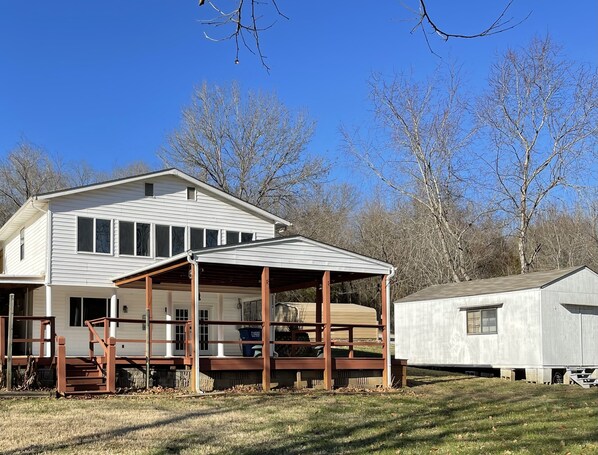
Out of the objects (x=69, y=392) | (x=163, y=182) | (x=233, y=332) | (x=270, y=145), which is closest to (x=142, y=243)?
(x=163, y=182)

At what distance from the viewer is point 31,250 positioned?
2273cm

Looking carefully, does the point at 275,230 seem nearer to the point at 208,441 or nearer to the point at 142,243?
the point at 142,243

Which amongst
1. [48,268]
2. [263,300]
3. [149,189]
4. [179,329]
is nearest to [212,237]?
Answer: [149,189]

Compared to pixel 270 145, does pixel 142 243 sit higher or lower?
lower

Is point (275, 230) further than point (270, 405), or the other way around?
point (275, 230)

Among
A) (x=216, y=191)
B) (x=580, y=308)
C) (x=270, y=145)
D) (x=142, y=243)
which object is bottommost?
(x=580, y=308)

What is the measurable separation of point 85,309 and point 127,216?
9.84 ft

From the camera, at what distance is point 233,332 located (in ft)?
77.9

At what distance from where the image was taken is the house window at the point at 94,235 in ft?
69.9

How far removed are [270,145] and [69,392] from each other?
96.5 feet

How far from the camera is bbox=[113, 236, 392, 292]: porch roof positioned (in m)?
16.5

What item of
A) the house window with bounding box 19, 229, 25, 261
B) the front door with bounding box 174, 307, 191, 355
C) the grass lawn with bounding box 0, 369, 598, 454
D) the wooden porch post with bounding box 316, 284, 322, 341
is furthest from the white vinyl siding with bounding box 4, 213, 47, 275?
the grass lawn with bounding box 0, 369, 598, 454

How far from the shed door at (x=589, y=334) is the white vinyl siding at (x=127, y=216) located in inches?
403

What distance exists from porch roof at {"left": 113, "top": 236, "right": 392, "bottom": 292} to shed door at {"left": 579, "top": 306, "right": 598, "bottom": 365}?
27.5 ft
